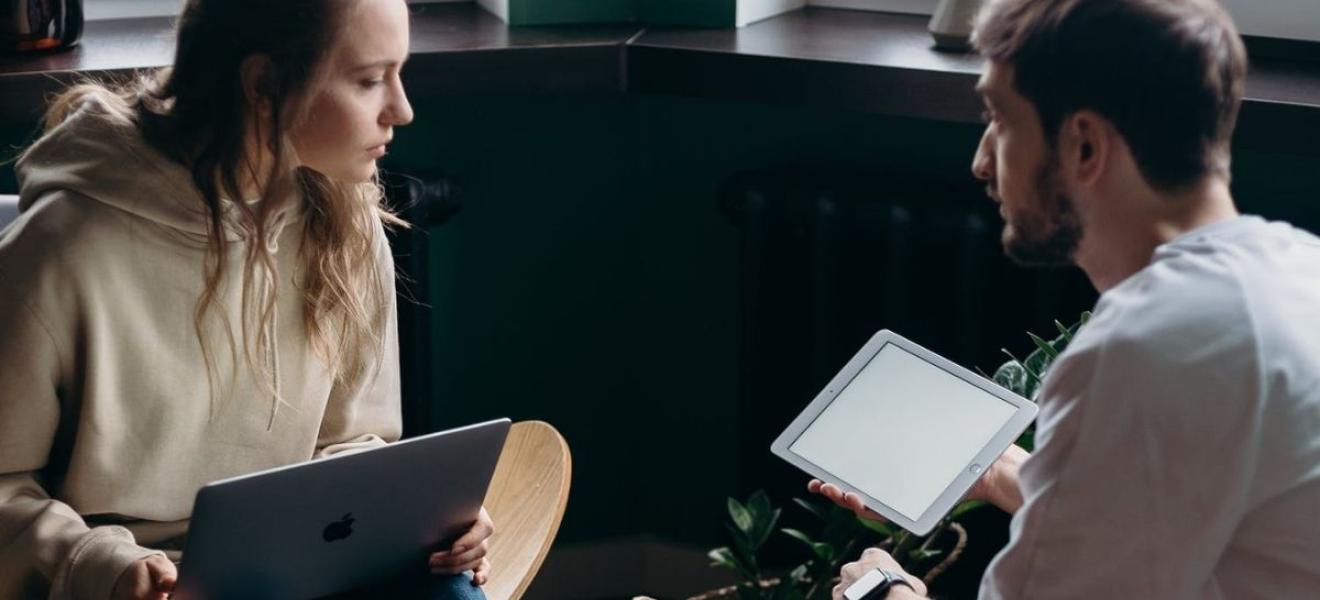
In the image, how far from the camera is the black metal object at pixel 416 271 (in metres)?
2.17

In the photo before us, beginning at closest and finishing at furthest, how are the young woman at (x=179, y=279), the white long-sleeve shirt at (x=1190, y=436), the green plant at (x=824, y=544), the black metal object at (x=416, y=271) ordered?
the white long-sleeve shirt at (x=1190, y=436) → the young woman at (x=179, y=279) → the green plant at (x=824, y=544) → the black metal object at (x=416, y=271)

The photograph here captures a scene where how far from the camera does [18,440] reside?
1.41 metres

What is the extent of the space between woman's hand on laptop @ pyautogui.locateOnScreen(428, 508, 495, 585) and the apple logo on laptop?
0.44 ft

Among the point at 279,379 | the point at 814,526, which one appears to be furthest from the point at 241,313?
the point at 814,526

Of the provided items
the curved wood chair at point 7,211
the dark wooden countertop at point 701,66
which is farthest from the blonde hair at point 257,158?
the dark wooden countertop at point 701,66

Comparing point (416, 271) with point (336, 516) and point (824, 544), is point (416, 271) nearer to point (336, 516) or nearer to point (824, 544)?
point (824, 544)

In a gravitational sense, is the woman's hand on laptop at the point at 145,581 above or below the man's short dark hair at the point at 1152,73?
below

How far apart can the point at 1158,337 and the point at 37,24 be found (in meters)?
1.44

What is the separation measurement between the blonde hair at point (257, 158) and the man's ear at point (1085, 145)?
0.64 m

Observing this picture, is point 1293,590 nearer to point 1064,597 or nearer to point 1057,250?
point 1064,597

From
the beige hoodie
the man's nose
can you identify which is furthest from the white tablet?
the beige hoodie

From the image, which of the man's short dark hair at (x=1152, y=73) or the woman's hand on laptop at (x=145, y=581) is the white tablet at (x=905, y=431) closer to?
the man's short dark hair at (x=1152, y=73)

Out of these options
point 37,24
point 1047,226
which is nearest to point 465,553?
point 1047,226

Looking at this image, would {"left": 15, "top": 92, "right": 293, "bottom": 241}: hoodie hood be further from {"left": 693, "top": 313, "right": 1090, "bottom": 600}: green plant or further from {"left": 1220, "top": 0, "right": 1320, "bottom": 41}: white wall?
{"left": 1220, "top": 0, "right": 1320, "bottom": 41}: white wall
